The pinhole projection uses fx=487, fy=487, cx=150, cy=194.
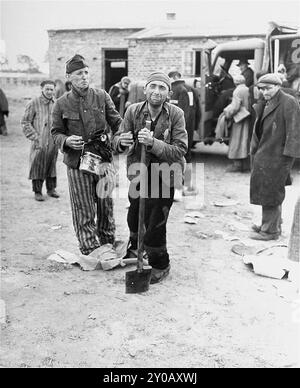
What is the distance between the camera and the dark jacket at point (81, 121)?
454cm

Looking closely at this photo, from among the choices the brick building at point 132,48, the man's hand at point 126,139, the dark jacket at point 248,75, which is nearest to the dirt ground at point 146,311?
the man's hand at point 126,139

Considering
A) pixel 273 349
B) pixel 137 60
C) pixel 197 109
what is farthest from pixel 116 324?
pixel 137 60

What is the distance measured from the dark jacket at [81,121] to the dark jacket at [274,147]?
1.97 m

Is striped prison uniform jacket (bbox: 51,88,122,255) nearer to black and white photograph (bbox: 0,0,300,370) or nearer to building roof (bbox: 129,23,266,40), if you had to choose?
black and white photograph (bbox: 0,0,300,370)

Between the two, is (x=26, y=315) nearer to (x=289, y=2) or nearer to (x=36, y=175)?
(x=36, y=175)

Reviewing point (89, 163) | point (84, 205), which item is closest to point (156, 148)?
point (89, 163)

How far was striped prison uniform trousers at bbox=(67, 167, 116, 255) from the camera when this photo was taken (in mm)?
4648

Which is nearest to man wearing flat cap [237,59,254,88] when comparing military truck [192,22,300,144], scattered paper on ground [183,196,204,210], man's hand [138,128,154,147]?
military truck [192,22,300,144]

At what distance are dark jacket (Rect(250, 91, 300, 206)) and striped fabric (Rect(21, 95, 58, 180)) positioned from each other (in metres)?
3.11

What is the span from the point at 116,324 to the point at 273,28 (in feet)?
26.5

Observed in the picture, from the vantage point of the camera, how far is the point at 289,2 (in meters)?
23.4

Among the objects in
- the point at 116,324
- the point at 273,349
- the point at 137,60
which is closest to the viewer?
the point at 273,349

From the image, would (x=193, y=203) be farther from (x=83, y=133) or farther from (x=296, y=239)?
(x=296, y=239)

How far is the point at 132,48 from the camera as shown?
746 inches
